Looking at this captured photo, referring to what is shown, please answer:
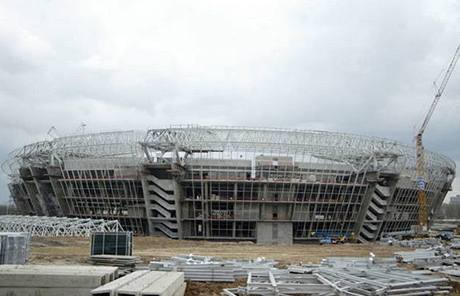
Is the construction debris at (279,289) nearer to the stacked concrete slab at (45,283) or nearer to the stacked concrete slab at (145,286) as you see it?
the stacked concrete slab at (145,286)

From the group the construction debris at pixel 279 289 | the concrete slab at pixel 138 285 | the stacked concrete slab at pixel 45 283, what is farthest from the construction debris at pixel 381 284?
the stacked concrete slab at pixel 45 283

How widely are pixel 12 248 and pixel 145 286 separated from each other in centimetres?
834

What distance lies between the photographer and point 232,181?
65000 millimetres

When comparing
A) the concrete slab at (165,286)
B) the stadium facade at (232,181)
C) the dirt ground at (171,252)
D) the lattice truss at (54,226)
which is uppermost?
the stadium facade at (232,181)

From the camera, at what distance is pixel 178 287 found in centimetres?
1420

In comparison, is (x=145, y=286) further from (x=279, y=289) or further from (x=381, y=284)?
(x=381, y=284)

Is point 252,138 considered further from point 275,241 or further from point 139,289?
point 139,289

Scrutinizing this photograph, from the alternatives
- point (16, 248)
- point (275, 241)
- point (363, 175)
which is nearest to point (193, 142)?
point (275, 241)

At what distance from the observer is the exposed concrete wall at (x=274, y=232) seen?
219ft

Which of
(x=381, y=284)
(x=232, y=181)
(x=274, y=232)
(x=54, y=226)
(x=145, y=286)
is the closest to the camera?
(x=145, y=286)

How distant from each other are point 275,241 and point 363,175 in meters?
15.3

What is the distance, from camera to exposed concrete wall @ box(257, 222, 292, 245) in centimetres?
6662

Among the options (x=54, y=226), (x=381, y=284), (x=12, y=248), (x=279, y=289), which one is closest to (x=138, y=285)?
(x=279, y=289)

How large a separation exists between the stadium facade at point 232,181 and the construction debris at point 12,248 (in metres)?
45.0
